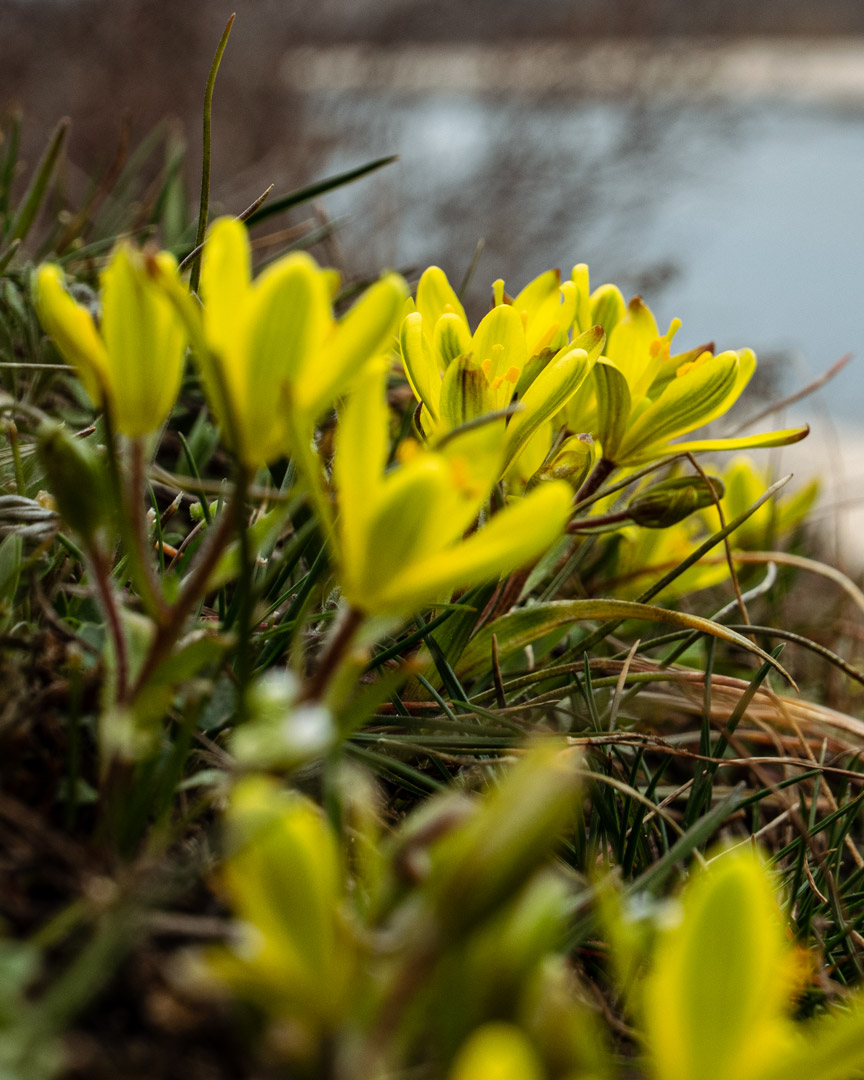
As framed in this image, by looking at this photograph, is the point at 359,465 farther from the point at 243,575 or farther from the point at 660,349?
the point at 660,349

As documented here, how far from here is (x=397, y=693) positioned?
346 millimetres

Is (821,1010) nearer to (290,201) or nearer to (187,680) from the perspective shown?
(187,680)

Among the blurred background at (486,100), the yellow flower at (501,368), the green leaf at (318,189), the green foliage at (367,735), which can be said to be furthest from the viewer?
the blurred background at (486,100)

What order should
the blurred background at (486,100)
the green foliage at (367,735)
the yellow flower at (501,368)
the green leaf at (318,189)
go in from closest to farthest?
the green foliage at (367,735), the yellow flower at (501,368), the green leaf at (318,189), the blurred background at (486,100)

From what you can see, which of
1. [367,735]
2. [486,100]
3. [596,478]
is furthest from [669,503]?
[486,100]

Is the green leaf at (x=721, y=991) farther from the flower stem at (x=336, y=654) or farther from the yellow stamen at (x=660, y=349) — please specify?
the yellow stamen at (x=660, y=349)

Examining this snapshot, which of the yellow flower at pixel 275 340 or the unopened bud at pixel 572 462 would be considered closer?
the yellow flower at pixel 275 340

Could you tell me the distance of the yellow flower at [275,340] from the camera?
0.20 m

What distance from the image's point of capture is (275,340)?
0.65 ft

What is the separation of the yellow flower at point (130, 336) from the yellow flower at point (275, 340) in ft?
0.03

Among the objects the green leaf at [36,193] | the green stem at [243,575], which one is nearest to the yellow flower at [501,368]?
the green stem at [243,575]

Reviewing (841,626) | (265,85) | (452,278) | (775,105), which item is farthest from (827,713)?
(775,105)

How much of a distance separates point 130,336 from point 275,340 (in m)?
0.03

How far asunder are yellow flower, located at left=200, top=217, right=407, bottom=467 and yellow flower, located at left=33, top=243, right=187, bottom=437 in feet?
0.03
